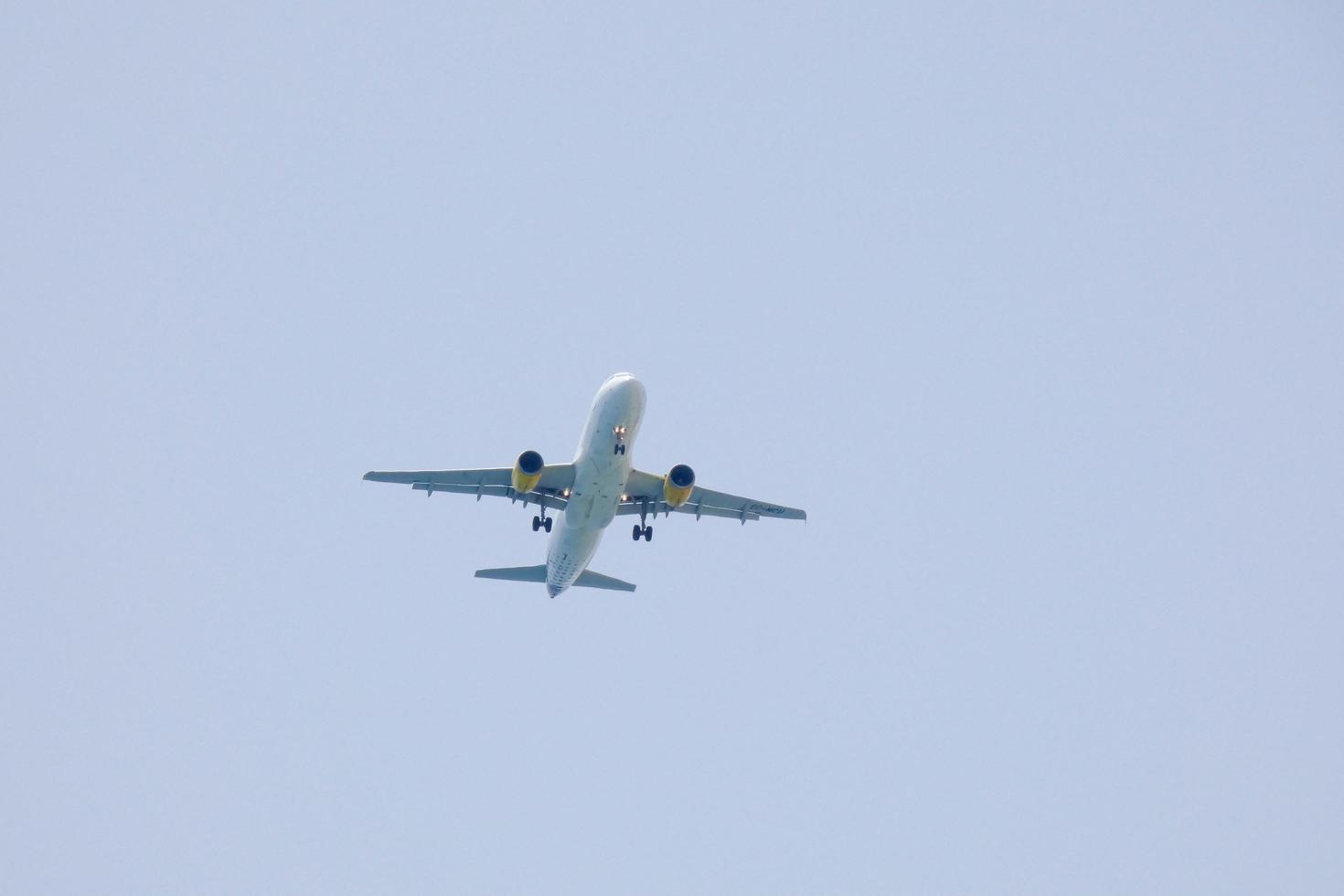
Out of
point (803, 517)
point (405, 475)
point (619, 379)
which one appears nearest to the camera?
point (619, 379)

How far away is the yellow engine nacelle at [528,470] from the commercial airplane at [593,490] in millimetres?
26

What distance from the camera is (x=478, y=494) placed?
1945 inches

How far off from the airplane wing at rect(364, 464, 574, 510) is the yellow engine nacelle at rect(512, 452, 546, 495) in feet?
1.63

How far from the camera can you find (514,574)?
5212 centimetres

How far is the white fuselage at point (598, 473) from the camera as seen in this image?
4350 centimetres

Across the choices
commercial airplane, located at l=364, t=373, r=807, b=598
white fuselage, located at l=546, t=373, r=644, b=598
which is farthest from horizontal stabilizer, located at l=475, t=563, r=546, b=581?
white fuselage, located at l=546, t=373, r=644, b=598

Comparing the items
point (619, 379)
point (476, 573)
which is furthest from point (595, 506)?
point (476, 573)

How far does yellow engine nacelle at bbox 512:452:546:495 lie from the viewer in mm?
45438

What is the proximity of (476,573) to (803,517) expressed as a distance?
10.7 meters

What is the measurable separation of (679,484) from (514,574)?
8184mm

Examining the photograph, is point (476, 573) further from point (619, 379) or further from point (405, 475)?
point (619, 379)

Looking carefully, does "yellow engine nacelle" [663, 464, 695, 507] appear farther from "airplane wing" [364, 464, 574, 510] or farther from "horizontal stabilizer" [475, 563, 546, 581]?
"horizontal stabilizer" [475, 563, 546, 581]

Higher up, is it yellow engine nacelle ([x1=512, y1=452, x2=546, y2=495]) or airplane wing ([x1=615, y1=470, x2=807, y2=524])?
airplane wing ([x1=615, y1=470, x2=807, y2=524])

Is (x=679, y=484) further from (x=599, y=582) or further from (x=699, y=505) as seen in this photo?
(x=599, y=582)
